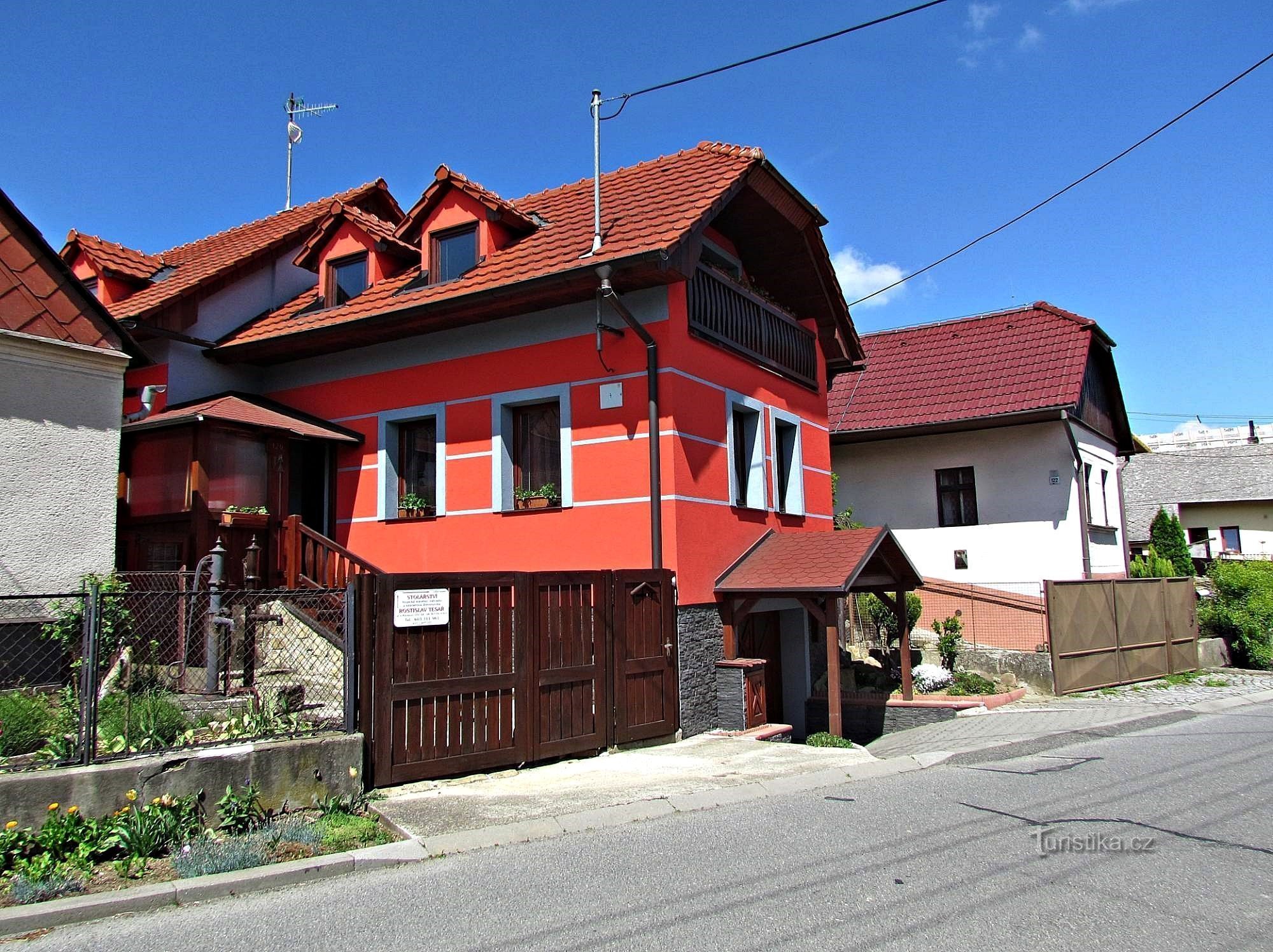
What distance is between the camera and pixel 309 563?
40.2 ft

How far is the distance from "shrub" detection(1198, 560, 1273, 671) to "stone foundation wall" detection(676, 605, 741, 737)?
13.8 meters

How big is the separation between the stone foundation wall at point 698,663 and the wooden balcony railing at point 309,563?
13.1 feet

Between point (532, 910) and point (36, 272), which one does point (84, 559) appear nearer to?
point (36, 272)

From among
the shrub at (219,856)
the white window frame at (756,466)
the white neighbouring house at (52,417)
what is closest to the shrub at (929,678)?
the white window frame at (756,466)

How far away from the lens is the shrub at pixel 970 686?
16000 mm

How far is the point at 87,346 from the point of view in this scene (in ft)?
33.5

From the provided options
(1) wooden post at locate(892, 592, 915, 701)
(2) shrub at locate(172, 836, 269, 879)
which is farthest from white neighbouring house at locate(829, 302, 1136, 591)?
(2) shrub at locate(172, 836, 269, 879)

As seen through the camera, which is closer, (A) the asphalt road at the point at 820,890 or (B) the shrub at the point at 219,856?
(A) the asphalt road at the point at 820,890

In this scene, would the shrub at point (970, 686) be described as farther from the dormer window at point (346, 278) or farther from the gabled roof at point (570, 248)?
the dormer window at point (346, 278)

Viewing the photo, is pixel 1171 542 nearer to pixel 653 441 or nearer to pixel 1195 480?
pixel 1195 480

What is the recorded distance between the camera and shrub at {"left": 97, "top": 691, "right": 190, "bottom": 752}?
7.07m

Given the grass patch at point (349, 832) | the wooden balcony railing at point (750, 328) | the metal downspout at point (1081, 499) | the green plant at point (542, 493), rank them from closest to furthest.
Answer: the grass patch at point (349, 832), the green plant at point (542, 493), the wooden balcony railing at point (750, 328), the metal downspout at point (1081, 499)

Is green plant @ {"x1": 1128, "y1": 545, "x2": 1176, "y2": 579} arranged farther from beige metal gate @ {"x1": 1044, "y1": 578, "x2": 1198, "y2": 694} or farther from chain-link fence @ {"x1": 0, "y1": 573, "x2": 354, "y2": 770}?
chain-link fence @ {"x1": 0, "y1": 573, "x2": 354, "y2": 770}

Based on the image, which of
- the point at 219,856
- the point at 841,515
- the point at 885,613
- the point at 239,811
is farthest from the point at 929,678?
the point at 219,856
